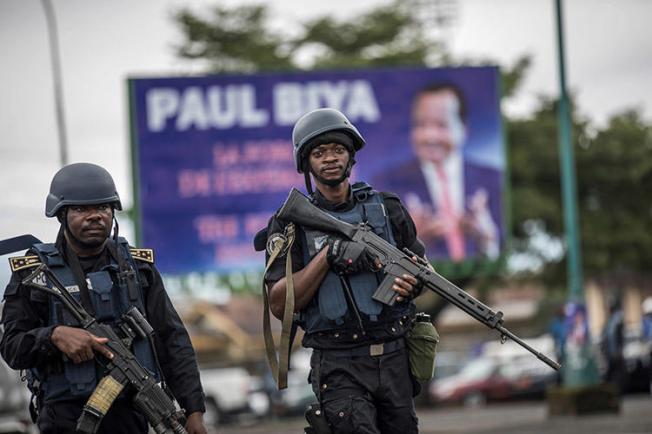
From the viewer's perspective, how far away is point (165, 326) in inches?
253

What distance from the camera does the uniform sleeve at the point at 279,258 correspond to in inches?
258

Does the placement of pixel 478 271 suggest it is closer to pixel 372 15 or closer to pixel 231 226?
pixel 231 226

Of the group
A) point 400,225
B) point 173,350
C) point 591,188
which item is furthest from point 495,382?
point 173,350

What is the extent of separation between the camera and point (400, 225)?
682 centimetres

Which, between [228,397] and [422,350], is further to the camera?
[228,397]

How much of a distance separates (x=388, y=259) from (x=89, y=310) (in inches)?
50.9

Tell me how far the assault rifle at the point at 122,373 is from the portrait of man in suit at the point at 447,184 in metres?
16.3

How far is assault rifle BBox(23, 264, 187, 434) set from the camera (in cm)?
610

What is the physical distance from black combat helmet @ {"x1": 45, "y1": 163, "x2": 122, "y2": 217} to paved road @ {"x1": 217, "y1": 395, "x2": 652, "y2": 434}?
9.70 meters

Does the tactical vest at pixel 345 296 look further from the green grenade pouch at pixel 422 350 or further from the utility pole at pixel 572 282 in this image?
the utility pole at pixel 572 282

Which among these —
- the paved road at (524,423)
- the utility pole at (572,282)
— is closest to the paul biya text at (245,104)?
the utility pole at (572,282)


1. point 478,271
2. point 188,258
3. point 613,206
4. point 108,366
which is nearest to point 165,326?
point 108,366

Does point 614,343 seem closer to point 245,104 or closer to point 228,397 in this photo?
point 245,104

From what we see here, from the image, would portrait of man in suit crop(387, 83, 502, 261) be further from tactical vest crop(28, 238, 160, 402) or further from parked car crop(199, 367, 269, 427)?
tactical vest crop(28, 238, 160, 402)
